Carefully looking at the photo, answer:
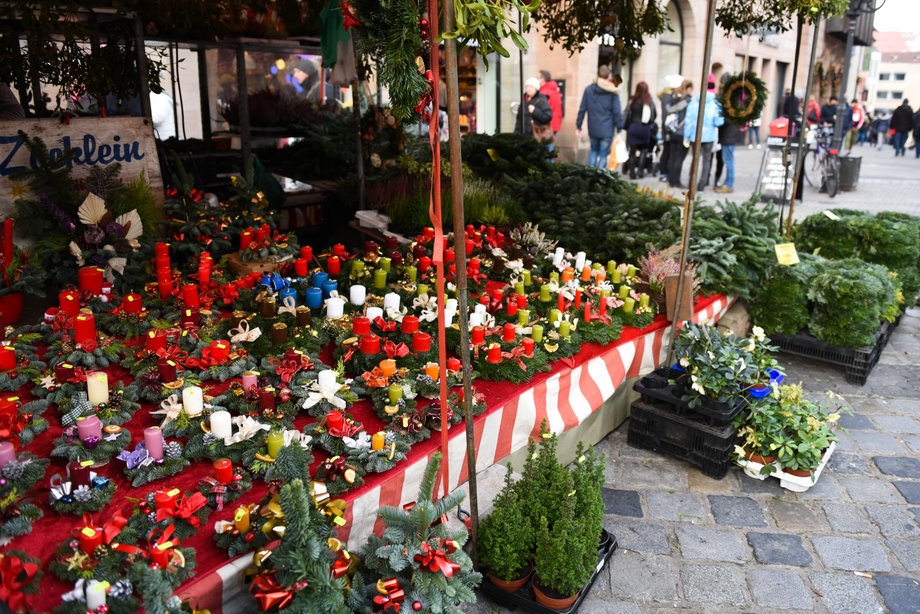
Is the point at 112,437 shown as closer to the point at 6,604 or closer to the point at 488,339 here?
the point at 6,604

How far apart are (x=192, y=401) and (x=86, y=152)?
244cm

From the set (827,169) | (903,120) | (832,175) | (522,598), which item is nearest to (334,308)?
(522,598)

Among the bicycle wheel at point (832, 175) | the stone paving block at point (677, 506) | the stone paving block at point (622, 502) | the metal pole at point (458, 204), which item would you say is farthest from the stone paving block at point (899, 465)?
the bicycle wheel at point (832, 175)

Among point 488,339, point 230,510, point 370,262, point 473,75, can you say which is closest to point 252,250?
point 370,262

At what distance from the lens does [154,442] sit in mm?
2406

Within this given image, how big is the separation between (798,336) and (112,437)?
186 inches

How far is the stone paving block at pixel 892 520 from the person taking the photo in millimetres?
3285

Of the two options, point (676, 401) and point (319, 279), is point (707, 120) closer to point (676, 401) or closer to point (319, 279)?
point (676, 401)

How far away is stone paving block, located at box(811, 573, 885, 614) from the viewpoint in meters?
2.78

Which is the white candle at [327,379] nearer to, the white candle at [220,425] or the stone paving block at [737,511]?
the white candle at [220,425]

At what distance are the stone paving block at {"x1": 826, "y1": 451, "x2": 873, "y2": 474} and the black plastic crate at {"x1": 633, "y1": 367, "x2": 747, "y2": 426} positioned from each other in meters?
0.72

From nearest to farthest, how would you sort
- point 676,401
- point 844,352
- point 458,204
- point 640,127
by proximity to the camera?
point 458,204, point 676,401, point 844,352, point 640,127

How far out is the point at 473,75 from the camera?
44.2 ft

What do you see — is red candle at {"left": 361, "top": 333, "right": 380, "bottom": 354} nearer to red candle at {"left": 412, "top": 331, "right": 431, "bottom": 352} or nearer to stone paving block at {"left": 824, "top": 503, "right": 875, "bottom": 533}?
red candle at {"left": 412, "top": 331, "right": 431, "bottom": 352}
